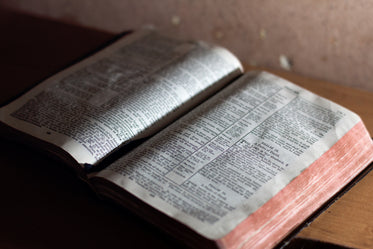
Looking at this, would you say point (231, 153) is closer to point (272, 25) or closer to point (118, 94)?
point (118, 94)

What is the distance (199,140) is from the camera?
676 mm

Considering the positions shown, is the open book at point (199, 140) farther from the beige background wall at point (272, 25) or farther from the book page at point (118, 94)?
the beige background wall at point (272, 25)

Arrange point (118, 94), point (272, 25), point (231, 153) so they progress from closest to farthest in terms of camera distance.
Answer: point (231, 153)
point (118, 94)
point (272, 25)

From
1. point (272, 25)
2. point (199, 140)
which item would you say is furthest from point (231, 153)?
point (272, 25)

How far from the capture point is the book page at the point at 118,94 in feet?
2.27

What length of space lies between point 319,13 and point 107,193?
0.67m

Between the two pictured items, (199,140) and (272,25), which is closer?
(199,140)

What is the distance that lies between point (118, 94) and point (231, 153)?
227 mm

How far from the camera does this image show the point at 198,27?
1.27 metres

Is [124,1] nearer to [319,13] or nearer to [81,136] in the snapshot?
[319,13]

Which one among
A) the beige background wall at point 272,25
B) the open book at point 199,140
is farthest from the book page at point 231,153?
the beige background wall at point 272,25

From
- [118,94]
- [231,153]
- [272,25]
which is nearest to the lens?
[231,153]

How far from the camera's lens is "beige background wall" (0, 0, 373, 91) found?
3.43 feet

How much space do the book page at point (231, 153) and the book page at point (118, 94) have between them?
38mm
